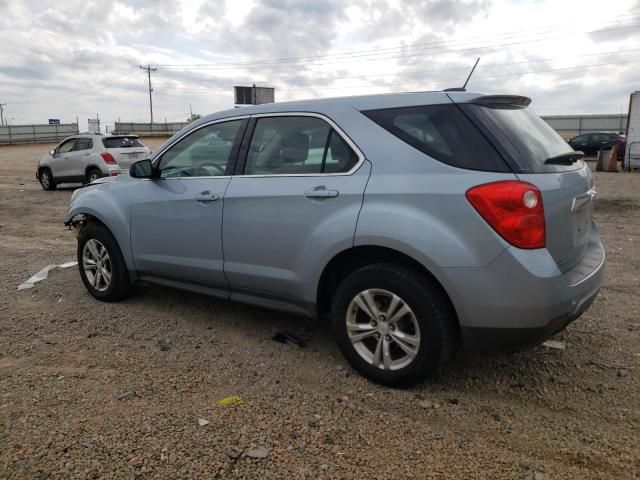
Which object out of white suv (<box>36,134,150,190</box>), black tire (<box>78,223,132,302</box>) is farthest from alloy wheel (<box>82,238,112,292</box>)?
white suv (<box>36,134,150,190</box>)

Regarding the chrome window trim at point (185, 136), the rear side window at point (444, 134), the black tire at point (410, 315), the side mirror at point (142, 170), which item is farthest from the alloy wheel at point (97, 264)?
the rear side window at point (444, 134)

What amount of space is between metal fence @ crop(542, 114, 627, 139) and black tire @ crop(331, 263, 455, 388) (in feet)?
166

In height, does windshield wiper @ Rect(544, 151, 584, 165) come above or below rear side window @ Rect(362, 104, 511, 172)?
below

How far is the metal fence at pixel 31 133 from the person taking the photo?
1986 inches

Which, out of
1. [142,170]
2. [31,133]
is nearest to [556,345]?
[142,170]

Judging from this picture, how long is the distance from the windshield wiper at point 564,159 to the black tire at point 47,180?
1546 cm

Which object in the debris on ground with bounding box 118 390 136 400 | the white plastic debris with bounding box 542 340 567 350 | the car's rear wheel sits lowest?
the debris on ground with bounding box 118 390 136 400

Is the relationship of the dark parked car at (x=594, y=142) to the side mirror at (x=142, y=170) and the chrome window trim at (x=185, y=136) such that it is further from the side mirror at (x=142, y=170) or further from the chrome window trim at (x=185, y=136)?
the side mirror at (x=142, y=170)

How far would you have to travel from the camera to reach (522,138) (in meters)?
2.88

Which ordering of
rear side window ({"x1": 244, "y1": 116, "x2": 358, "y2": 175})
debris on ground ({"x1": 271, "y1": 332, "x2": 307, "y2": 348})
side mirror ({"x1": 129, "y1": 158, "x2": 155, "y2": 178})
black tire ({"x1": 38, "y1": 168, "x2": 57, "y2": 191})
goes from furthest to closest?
black tire ({"x1": 38, "y1": 168, "x2": 57, "y2": 191}), side mirror ({"x1": 129, "y1": 158, "x2": 155, "y2": 178}), debris on ground ({"x1": 271, "y1": 332, "x2": 307, "y2": 348}), rear side window ({"x1": 244, "y1": 116, "x2": 358, "y2": 175})

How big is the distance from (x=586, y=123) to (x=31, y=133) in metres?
54.7

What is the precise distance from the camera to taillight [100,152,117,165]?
46.2ft

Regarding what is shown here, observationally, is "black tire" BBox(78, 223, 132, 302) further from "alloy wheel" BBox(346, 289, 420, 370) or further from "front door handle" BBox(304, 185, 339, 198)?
"alloy wheel" BBox(346, 289, 420, 370)

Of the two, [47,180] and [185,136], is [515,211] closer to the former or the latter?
[185,136]
